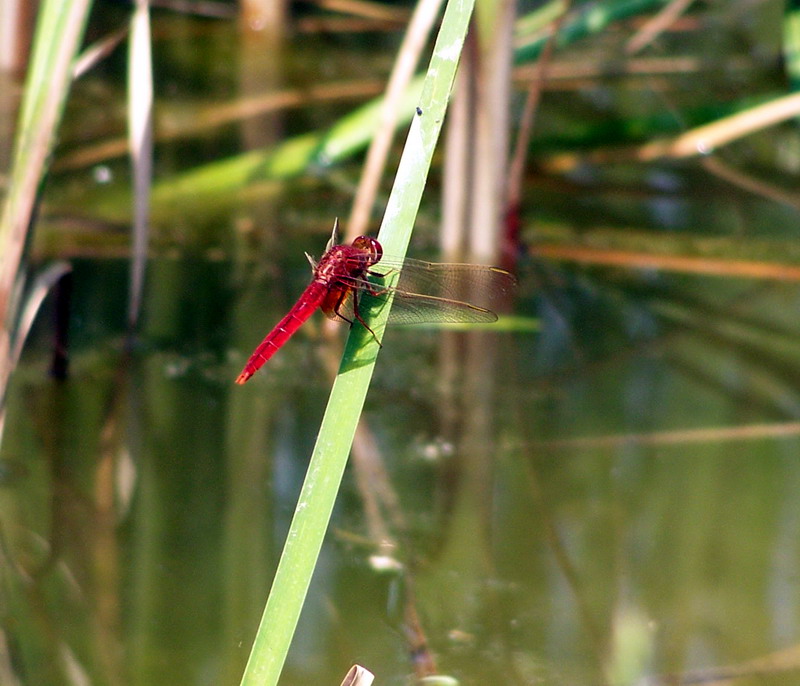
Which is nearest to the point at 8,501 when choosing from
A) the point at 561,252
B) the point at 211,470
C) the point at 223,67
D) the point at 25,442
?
the point at 25,442

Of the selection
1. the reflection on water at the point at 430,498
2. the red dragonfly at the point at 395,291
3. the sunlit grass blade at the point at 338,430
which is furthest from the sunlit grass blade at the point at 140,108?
the sunlit grass blade at the point at 338,430

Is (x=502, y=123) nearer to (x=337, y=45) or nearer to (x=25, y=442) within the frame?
(x=25, y=442)

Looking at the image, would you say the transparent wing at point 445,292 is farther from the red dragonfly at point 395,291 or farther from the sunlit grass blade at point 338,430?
the sunlit grass blade at point 338,430

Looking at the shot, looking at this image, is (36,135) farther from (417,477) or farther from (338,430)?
(417,477)

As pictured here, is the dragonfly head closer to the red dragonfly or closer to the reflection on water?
the red dragonfly

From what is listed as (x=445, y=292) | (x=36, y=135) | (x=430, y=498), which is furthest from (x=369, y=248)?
(x=430, y=498)

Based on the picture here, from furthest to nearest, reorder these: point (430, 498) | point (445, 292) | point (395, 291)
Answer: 1. point (430, 498)
2. point (445, 292)
3. point (395, 291)

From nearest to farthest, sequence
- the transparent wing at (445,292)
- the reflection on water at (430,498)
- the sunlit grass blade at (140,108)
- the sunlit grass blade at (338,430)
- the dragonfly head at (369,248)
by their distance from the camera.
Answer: the sunlit grass blade at (338,430), the dragonfly head at (369,248), the transparent wing at (445,292), the reflection on water at (430,498), the sunlit grass blade at (140,108)

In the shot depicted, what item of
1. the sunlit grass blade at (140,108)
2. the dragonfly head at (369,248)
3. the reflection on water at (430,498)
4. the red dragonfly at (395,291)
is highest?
the sunlit grass blade at (140,108)
